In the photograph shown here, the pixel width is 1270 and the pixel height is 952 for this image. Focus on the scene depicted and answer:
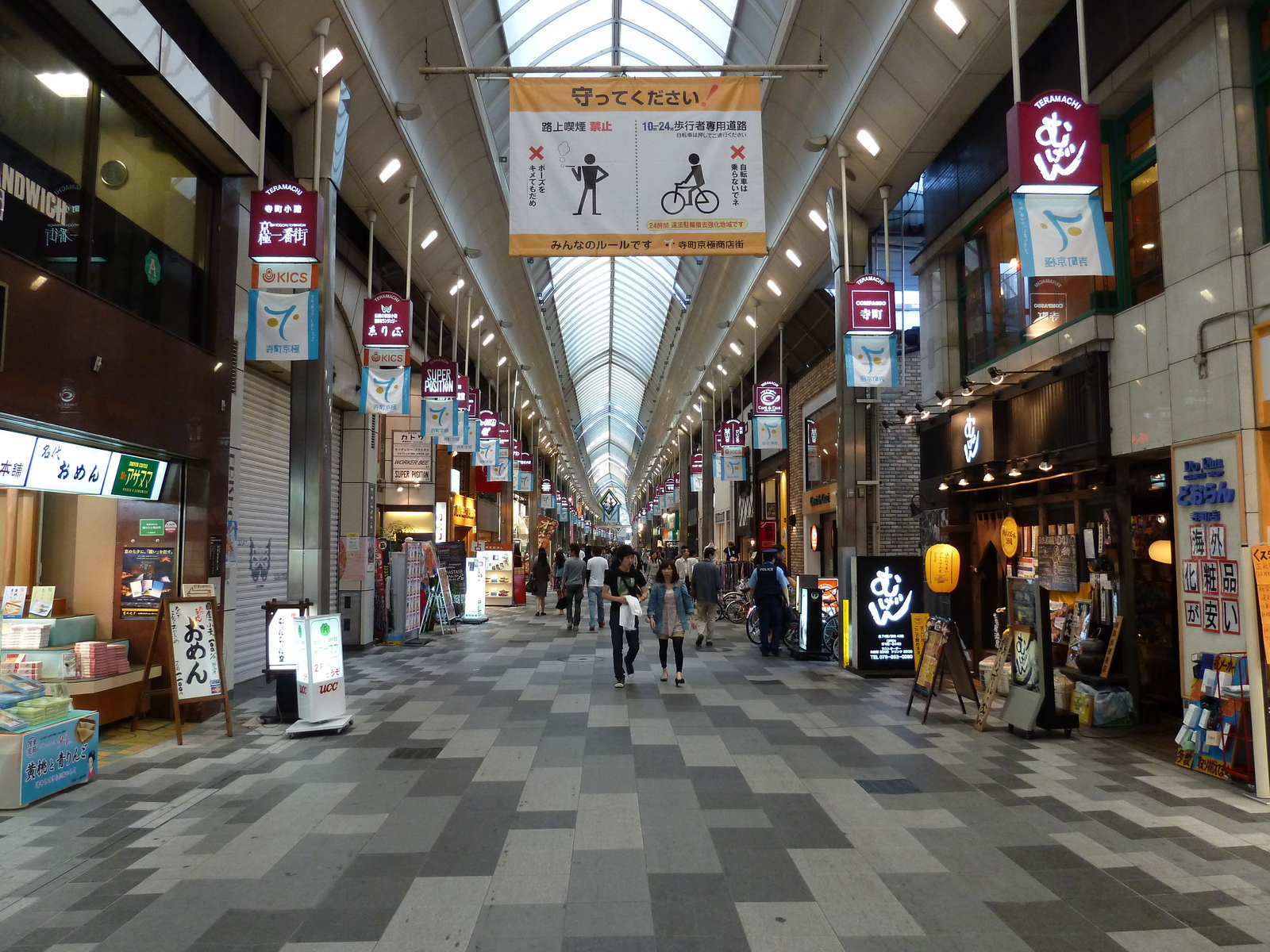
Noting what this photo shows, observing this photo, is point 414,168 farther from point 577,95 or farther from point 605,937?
point 605,937

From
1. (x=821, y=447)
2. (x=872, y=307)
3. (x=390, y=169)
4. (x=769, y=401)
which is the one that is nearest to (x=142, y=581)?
(x=390, y=169)

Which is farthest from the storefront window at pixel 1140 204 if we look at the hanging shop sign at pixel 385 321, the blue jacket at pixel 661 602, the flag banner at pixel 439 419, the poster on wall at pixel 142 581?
the flag banner at pixel 439 419

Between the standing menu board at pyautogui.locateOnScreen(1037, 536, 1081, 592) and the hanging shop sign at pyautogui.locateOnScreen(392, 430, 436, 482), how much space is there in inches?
469

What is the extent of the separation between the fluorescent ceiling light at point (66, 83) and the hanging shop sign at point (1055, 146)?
727cm

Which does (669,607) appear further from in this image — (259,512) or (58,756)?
(58,756)

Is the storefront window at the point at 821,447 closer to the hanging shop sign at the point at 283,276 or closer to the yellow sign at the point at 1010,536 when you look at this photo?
the yellow sign at the point at 1010,536

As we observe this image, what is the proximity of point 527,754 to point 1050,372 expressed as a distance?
6.70 metres

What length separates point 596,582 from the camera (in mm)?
16797

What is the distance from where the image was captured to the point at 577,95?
7.91 metres

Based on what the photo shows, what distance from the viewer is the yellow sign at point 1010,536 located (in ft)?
34.3

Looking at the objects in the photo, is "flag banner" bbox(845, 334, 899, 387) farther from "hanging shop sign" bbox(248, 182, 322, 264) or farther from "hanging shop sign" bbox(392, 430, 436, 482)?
"hanging shop sign" bbox(392, 430, 436, 482)

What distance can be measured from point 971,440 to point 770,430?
7617 millimetres

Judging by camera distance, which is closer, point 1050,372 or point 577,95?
point 577,95

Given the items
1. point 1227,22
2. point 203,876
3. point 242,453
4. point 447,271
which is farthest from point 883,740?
point 447,271
